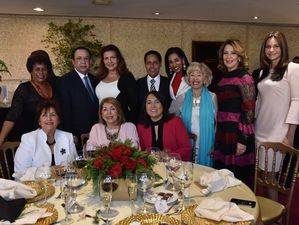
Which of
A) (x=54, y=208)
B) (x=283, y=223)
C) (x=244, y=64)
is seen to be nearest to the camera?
(x=54, y=208)

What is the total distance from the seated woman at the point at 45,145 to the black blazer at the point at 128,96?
2.80ft

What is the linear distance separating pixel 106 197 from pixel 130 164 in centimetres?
A: 25

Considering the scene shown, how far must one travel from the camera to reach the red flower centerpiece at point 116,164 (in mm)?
1798

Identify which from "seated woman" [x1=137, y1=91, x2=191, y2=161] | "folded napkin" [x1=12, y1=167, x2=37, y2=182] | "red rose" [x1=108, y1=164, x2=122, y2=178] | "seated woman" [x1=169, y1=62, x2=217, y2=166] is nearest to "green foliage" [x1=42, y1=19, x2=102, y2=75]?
"seated woman" [x1=169, y1=62, x2=217, y2=166]

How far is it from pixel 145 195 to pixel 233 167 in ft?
5.38

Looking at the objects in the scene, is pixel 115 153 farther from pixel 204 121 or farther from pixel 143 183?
pixel 204 121

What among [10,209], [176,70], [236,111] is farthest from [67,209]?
[176,70]

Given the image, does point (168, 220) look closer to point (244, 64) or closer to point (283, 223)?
point (283, 223)

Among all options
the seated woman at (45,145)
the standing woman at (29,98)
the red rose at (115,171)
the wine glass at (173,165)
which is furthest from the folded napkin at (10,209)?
the standing woman at (29,98)

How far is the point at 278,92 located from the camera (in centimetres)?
311

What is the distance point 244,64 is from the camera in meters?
3.13

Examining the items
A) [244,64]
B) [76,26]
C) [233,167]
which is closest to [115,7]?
[76,26]

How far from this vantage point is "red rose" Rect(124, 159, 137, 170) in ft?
5.97

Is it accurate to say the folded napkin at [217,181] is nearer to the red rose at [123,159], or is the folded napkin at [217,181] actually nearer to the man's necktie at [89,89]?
the red rose at [123,159]
